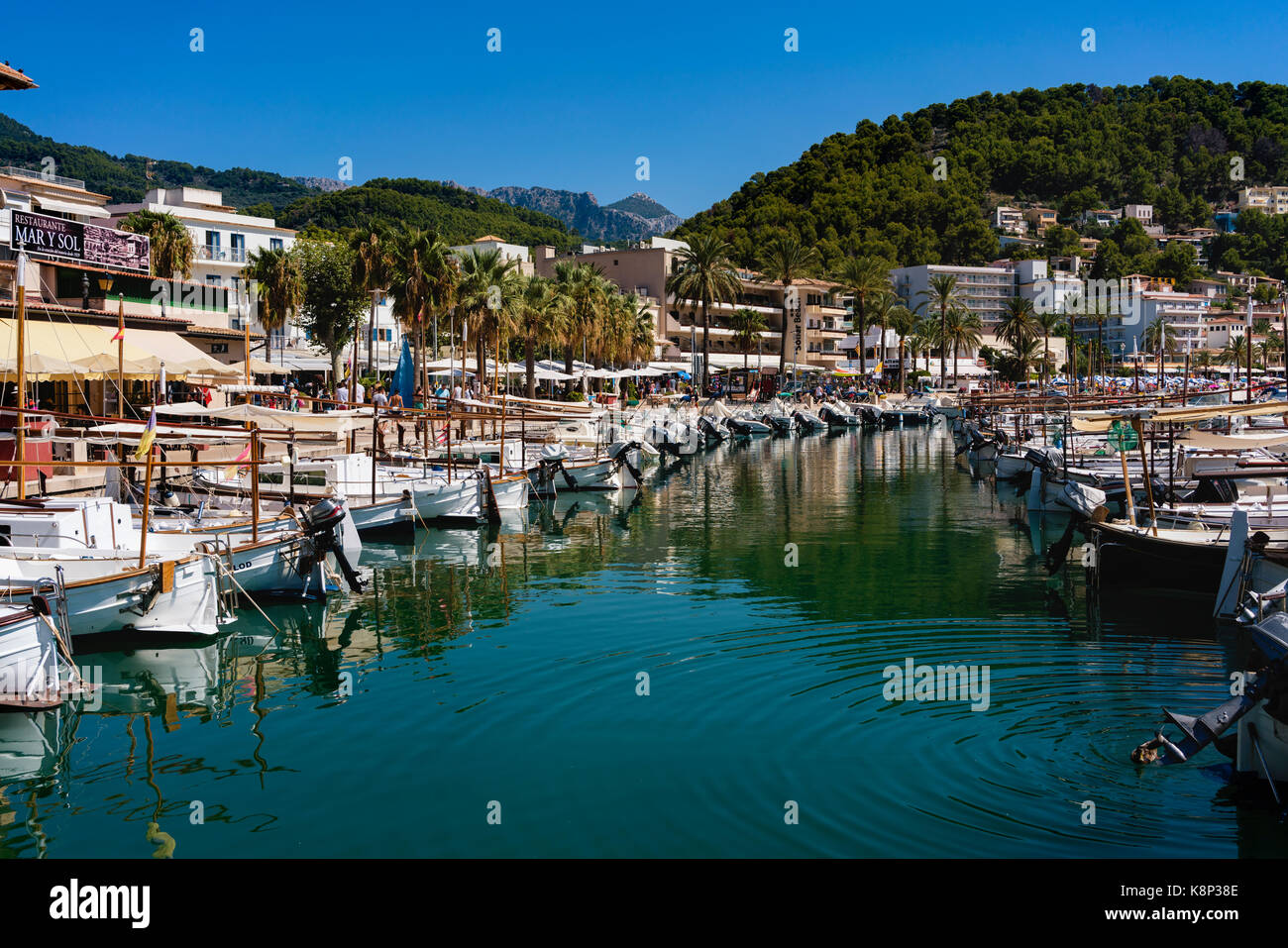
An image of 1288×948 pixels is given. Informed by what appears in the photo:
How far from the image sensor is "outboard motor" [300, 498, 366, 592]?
23.8 metres

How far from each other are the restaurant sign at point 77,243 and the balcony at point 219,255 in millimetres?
31337

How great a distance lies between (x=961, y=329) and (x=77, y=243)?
11191cm

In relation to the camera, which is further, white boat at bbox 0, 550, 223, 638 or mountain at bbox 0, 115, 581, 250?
mountain at bbox 0, 115, 581, 250

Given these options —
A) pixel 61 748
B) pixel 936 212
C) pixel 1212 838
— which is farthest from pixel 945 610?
pixel 936 212

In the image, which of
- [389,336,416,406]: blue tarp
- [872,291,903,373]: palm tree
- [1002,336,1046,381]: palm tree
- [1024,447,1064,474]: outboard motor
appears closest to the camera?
[1024,447,1064,474]: outboard motor

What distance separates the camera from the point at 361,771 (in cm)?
1443

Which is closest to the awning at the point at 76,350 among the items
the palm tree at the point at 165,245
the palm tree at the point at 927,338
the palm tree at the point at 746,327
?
the palm tree at the point at 165,245

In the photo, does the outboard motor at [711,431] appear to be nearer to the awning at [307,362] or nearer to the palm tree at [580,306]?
the palm tree at [580,306]

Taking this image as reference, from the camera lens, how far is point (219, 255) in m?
78.1

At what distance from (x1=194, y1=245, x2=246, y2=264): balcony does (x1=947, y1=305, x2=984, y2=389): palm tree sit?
83.5 meters

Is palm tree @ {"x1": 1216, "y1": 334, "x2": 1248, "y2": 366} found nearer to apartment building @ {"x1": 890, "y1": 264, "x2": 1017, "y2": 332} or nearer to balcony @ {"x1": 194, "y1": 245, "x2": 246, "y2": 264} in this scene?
apartment building @ {"x1": 890, "y1": 264, "x2": 1017, "y2": 332}

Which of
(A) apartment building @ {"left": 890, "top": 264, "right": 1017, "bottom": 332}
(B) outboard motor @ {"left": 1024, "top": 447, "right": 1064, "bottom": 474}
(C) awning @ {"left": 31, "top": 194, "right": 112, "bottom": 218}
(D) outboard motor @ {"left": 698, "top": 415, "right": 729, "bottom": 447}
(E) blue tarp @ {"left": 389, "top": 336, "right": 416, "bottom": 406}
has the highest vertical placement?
(A) apartment building @ {"left": 890, "top": 264, "right": 1017, "bottom": 332}

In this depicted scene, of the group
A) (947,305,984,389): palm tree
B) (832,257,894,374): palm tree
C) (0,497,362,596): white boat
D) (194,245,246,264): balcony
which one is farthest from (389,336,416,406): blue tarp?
(947,305,984,389): palm tree

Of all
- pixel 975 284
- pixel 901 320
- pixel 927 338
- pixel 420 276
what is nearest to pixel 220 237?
pixel 420 276
